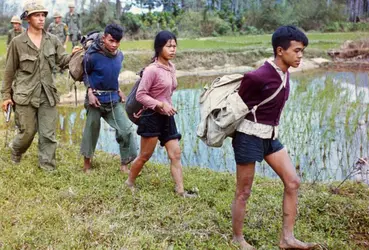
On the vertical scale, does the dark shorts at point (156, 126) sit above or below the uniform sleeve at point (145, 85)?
below

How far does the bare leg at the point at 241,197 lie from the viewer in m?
3.09

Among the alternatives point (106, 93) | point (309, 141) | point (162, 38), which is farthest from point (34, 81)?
point (309, 141)

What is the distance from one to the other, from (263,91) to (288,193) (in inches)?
26.6

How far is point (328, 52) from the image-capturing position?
20656mm


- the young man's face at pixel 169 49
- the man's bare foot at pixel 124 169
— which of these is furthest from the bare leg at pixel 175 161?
the man's bare foot at pixel 124 169

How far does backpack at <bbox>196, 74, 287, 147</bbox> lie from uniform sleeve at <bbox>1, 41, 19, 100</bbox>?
7.22 ft

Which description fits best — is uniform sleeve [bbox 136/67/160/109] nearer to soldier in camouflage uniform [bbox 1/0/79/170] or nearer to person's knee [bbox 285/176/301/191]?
soldier in camouflage uniform [bbox 1/0/79/170]

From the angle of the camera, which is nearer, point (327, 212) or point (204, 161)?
point (327, 212)

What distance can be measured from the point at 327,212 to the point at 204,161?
2.74 meters

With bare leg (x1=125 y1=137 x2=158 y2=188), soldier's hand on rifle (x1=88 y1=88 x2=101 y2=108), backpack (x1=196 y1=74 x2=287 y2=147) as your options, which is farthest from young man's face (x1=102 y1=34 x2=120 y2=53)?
backpack (x1=196 y1=74 x2=287 y2=147)

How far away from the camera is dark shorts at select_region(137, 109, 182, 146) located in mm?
4098

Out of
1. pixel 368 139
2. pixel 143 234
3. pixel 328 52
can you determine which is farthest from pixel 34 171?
pixel 328 52

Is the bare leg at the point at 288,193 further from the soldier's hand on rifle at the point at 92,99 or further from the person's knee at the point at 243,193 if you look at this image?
the soldier's hand on rifle at the point at 92,99

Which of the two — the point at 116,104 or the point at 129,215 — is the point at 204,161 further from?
the point at 129,215
